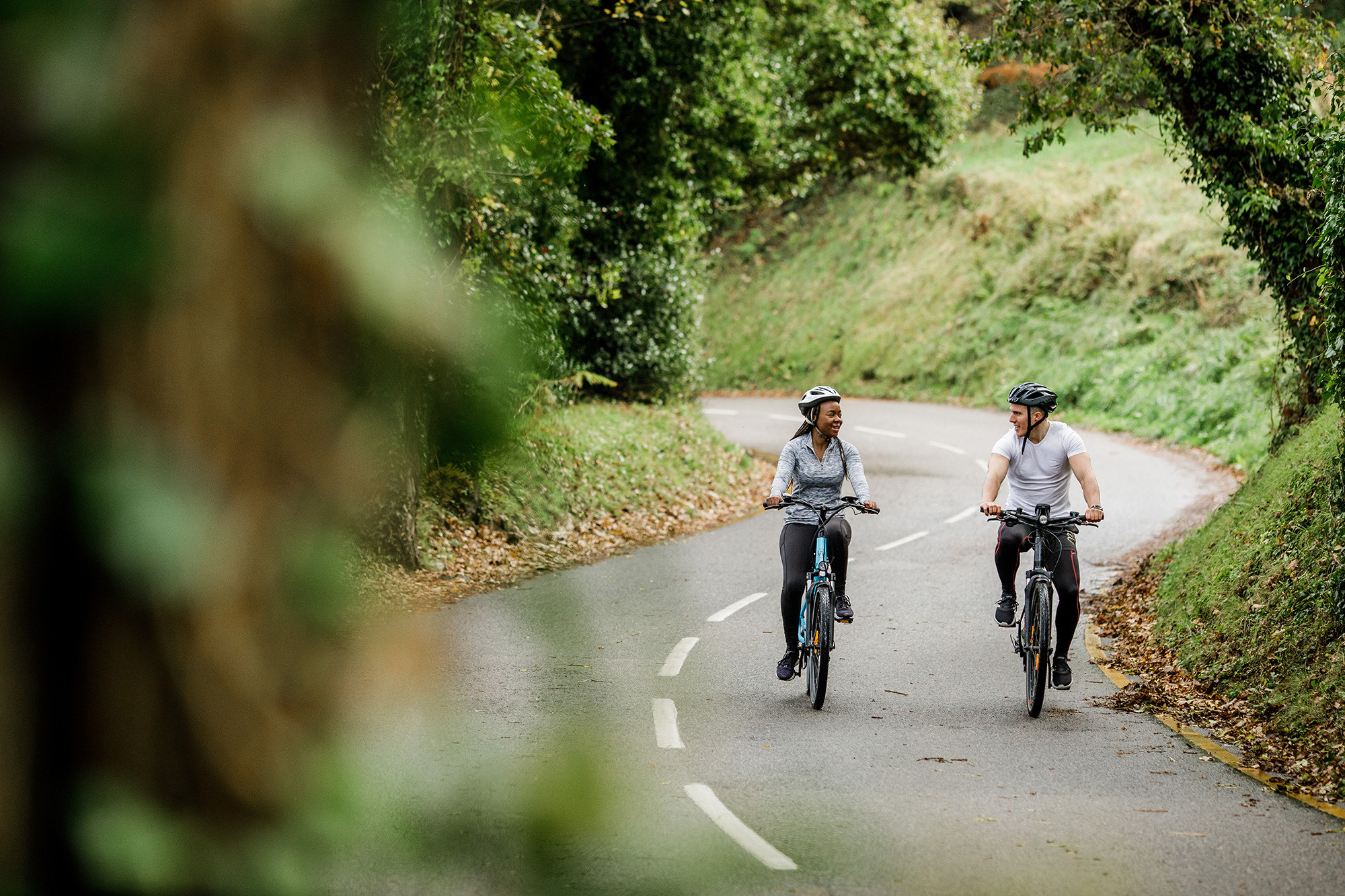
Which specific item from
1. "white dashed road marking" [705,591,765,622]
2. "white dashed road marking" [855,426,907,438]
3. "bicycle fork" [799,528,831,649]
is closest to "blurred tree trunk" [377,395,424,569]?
"bicycle fork" [799,528,831,649]

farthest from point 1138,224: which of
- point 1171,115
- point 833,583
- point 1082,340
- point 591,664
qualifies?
point 591,664

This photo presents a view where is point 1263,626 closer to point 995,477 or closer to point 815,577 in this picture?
point 995,477

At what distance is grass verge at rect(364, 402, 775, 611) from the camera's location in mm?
12406

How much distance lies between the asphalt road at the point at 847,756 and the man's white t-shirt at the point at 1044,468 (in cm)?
139

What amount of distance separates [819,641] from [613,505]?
8.86 metres

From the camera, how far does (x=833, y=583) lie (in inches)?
321

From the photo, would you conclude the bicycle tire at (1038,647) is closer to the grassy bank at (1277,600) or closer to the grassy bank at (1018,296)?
the grassy bank at (1277,600)

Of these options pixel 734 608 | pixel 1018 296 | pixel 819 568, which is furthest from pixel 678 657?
pixel 1018 296

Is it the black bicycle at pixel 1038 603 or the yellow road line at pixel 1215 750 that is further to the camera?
the black bicycle at pixel 1038 603

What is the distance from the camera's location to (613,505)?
53.9 ft

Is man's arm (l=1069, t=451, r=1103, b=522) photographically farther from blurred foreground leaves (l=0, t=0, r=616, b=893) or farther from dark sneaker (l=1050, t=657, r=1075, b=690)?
blurred foreground leaves (l=0, t=0, r=616, b=893)

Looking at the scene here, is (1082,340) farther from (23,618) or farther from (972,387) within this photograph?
(23,618)

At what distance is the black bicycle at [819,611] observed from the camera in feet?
25.3

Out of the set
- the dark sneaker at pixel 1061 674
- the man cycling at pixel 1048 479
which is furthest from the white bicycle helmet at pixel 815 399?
the dark sneaker at pixel 1061 674
